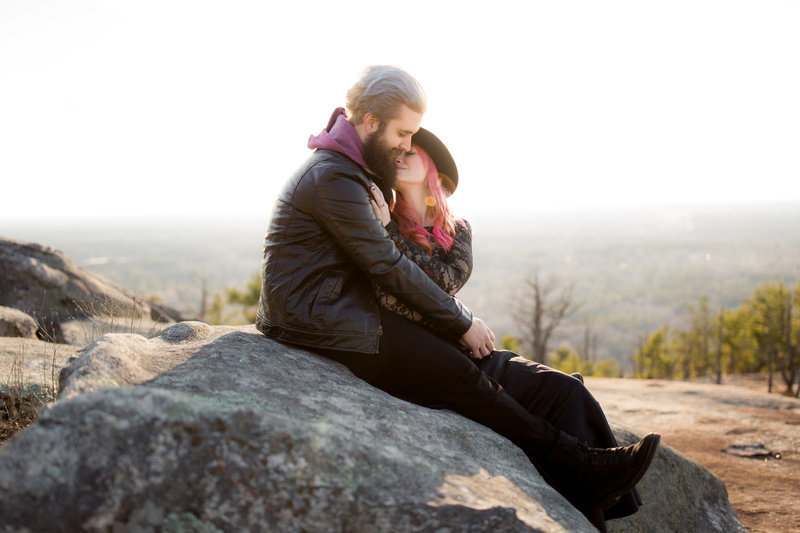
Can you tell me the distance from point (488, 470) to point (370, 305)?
1110 mm

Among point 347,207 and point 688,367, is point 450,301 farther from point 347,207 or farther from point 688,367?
point 688,367

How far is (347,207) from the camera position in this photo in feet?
9.70

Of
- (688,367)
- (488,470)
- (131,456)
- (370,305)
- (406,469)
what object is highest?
(370,305)

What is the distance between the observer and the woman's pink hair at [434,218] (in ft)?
11.7

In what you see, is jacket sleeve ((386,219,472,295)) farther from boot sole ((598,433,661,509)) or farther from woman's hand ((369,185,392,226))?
boot sole ((598,433,661,509))

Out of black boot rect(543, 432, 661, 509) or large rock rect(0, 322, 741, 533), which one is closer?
large rock rect(0, 322, 741, 533)

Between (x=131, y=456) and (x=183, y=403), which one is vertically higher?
(x=183, y=403)

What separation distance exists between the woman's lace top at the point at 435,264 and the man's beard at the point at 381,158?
0.30 m

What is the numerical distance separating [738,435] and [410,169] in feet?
23.8

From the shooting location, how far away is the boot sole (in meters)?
2.78

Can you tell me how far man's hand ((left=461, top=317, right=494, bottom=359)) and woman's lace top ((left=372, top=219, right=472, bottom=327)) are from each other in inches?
9.8

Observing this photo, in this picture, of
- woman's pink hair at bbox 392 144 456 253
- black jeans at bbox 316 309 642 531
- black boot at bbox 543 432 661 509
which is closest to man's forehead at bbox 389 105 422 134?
woman's pink hair at bbox 392 144 456 253

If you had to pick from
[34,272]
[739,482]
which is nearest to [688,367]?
[739,482]

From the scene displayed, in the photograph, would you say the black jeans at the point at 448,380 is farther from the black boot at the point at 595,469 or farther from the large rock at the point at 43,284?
the large rock at the point at 43,284
